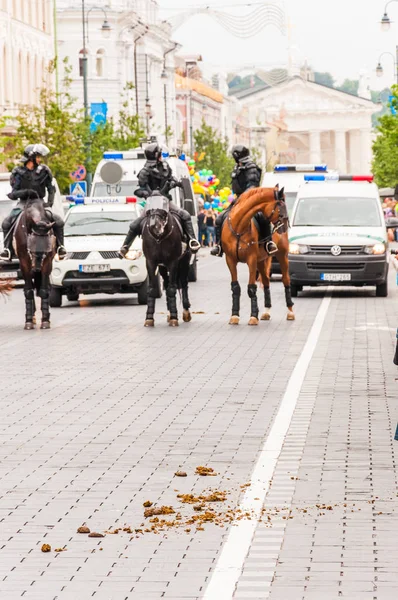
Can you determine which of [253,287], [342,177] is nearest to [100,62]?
[342,177]

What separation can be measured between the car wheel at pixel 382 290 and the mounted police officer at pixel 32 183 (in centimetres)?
837

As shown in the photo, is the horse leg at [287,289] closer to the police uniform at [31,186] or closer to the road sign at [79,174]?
the police uniform at [31,186]

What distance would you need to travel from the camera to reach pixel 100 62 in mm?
109312

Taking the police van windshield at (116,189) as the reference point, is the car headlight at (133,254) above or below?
below

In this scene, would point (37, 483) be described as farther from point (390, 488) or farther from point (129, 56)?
point (129, 56)

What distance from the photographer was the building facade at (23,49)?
73125mm

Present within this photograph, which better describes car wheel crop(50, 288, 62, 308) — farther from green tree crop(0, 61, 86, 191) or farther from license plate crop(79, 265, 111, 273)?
green tree crop(0, 61, 86, 191)

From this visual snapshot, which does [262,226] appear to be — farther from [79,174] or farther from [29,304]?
[79,174]

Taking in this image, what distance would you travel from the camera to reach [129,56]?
114 metres

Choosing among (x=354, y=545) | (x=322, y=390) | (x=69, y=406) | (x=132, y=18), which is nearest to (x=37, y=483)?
(x=354, y=545)

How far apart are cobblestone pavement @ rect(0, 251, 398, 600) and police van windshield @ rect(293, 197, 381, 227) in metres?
10.5

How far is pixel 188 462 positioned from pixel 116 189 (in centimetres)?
2707

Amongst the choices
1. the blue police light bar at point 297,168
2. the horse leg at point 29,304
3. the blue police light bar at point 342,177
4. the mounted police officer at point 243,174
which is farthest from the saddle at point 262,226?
the blue police light bar at point 297,168

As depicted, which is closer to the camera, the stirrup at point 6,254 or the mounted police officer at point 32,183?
the mounted police officer at point 32,183
